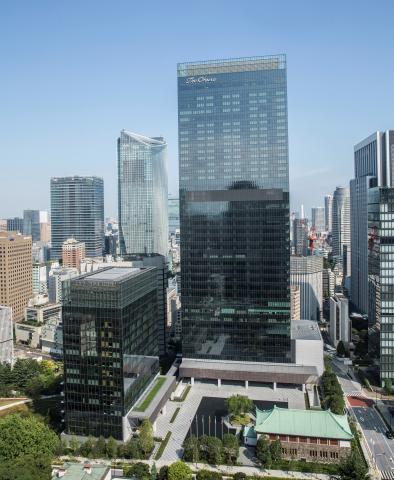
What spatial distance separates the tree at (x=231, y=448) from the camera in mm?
58406

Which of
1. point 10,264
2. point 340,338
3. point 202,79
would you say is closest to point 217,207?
point 202,79

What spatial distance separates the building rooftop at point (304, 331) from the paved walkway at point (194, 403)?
11.4m

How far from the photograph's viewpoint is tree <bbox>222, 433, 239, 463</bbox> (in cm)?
5841

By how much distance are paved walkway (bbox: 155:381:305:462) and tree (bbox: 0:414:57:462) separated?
17517 millimetres

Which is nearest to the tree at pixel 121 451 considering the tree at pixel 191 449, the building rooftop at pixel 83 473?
the building rooftop at pixel 83 473

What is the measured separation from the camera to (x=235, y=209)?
88.4m

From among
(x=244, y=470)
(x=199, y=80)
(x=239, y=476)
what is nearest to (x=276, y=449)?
(x=244, y=470)

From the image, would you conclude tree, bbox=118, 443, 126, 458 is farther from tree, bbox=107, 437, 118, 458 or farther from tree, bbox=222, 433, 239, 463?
tree, bbox=222, 433, 239, 463

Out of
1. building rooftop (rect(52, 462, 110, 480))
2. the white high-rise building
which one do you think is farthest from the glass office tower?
the white high-rise building

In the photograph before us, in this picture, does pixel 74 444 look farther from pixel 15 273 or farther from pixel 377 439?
pixel 15 273

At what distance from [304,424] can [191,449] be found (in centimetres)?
1772

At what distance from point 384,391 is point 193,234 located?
52.3 m

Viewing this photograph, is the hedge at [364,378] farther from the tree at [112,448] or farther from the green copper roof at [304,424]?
the tree at [112,448]

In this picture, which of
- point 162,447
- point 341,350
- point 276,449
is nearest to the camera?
point 276,449
